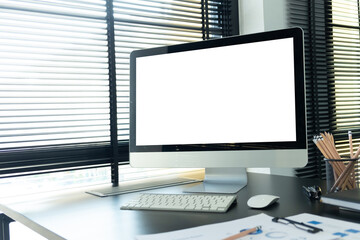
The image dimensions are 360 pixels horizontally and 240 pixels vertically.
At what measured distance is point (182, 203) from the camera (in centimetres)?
107

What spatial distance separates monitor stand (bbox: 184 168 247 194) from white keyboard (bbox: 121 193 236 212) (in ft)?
0.68

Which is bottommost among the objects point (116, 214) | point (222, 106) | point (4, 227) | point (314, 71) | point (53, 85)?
point (4, 227)

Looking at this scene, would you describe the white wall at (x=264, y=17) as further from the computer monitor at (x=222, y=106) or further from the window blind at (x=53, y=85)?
the window blind at (x=53, y=85)

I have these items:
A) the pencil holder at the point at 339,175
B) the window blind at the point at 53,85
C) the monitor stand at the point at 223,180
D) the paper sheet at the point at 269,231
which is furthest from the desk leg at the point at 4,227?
the pencil holder at the point at 339,175

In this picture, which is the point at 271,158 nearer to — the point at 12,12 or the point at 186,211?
the point at 186,211

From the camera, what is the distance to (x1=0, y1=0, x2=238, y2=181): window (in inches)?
57.8

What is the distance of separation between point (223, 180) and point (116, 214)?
0.52 metres

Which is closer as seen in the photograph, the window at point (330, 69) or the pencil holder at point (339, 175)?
the pencil holder at point (339, 175)

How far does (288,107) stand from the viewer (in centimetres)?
120

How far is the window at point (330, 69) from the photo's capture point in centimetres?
221

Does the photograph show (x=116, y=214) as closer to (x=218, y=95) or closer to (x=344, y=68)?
(x=218, y=95)

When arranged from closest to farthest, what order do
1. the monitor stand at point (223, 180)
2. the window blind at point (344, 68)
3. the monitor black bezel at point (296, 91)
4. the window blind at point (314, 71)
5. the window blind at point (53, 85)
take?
the monitor black bezel at point (296, 91), the monitor stand at point (223, 180), the window blind at point (53, 85), the window blind at point (314, 71), the window blind at point (344, 68)

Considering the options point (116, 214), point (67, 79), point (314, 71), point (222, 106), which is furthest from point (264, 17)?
point (116, 214)

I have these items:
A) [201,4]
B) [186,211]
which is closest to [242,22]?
[201,4]
